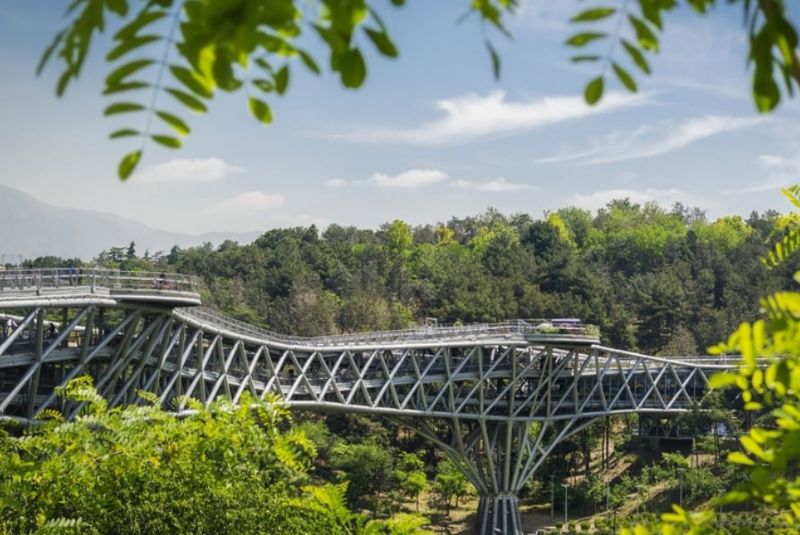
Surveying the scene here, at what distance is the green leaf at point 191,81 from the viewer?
2514 millimetres

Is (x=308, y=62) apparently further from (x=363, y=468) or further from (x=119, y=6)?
(x=363, y=468)

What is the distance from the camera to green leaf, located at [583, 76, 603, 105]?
2586 mm

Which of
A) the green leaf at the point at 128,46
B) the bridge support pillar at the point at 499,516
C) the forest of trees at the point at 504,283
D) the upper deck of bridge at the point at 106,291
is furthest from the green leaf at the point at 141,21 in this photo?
the forest of trees at the point at 504,283

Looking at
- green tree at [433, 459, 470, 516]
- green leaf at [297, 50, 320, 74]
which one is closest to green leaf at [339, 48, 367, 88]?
green leaf at [297, 50, 320, 74]

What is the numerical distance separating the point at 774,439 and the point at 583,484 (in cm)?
5687

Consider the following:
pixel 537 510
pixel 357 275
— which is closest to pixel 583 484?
pixel 537 510

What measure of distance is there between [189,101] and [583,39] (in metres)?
1.04

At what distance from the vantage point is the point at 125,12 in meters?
2.40

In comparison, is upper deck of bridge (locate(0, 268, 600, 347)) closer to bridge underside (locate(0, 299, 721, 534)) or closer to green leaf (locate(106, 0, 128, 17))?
bridge underside (locate(0, 299, 721, 534))

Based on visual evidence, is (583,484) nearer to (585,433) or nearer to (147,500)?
(585,433)

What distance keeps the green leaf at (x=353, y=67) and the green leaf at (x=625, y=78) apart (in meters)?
0.68

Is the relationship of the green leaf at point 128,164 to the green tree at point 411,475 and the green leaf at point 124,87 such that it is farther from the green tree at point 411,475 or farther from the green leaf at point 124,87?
the green tree at point 411,475

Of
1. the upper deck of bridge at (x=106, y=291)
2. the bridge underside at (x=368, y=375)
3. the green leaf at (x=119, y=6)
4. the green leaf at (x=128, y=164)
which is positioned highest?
the green leaf at (x=119, y=6)

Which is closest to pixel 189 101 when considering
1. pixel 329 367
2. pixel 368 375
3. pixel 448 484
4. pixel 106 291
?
pixel 106 291
